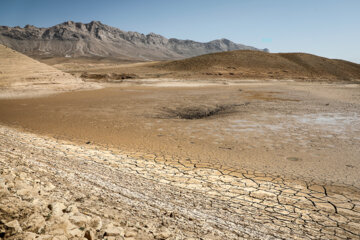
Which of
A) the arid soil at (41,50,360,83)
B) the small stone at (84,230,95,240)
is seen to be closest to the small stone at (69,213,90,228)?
the small stone at (84,230,95,240)

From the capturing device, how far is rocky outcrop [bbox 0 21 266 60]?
8888cm

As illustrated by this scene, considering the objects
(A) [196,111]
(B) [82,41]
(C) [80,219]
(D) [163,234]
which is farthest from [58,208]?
(B) [82,41]

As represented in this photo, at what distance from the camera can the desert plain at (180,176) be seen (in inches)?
88.3

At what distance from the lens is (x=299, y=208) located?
9.72ft

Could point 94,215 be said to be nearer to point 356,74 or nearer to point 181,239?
point 181,239

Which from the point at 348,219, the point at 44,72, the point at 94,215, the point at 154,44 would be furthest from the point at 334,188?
the point at 154,44

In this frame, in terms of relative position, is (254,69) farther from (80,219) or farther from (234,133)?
(80,219)

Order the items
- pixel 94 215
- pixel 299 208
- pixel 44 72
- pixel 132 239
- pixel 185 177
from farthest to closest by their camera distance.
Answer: pixel 44 72 → pixel 185 177 → pixel 299 208 → pixel 94 215 → pixel 132 239

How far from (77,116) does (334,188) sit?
299 inches

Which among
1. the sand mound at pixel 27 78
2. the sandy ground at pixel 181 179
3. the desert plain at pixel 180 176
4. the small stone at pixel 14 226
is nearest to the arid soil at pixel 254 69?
the sand mound at pixel 27 78

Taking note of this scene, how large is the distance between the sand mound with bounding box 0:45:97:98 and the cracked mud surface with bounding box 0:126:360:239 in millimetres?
11030

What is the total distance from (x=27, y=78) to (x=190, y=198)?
15.3 meters

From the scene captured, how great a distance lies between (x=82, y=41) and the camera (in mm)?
98812

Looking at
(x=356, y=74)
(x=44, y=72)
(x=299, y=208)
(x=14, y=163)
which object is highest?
(x=356, y=74)
